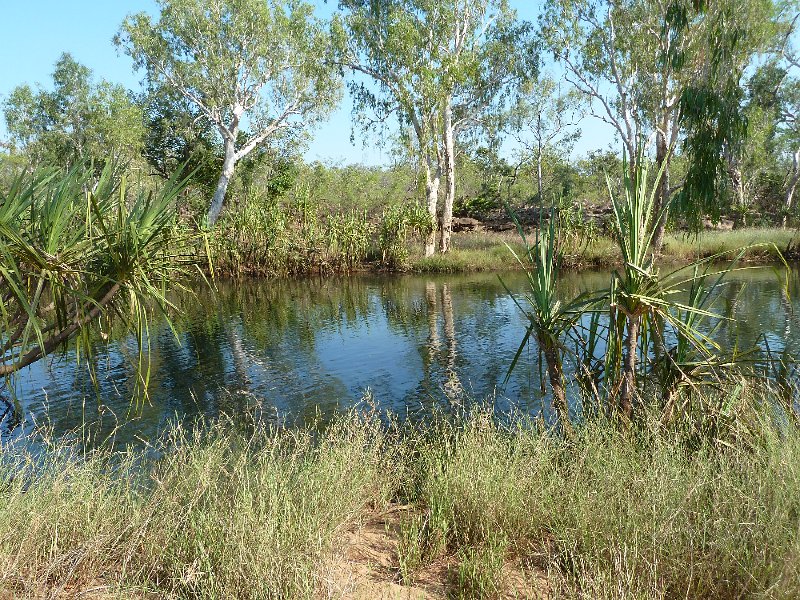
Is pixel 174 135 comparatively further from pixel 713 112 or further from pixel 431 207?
pixel 713 112

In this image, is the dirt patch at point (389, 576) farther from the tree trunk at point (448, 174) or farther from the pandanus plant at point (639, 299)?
the tree trunk at point (448, 174)

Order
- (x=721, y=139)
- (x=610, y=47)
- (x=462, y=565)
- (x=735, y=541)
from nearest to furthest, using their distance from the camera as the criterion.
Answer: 1. (x=735, y=541)
2. (x=462, y=565)
3. (x=721, y=139)
4. (x=610, y=47)

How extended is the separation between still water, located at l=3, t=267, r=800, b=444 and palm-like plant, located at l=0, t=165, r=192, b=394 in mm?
584

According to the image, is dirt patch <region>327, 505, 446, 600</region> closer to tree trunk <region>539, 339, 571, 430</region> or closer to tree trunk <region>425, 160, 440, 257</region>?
tree trunk <region>539, 339, 571, 430</region>

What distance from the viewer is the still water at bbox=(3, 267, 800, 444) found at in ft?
29.3

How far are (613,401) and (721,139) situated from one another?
3.56 m

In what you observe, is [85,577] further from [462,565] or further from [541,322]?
[541,322]

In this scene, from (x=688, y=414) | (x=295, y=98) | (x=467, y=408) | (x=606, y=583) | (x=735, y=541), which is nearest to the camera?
(x=606, y=583)

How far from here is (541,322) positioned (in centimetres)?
542

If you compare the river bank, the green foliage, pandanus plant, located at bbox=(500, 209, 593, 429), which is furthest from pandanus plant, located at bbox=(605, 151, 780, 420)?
the green foliage

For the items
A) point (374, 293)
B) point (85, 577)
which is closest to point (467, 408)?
point (85, 577)

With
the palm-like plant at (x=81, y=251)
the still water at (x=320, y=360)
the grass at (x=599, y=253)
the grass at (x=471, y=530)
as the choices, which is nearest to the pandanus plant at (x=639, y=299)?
the still water at (x=320, y=360)

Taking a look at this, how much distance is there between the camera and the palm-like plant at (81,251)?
3924 mm

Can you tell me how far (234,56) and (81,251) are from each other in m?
27.8
